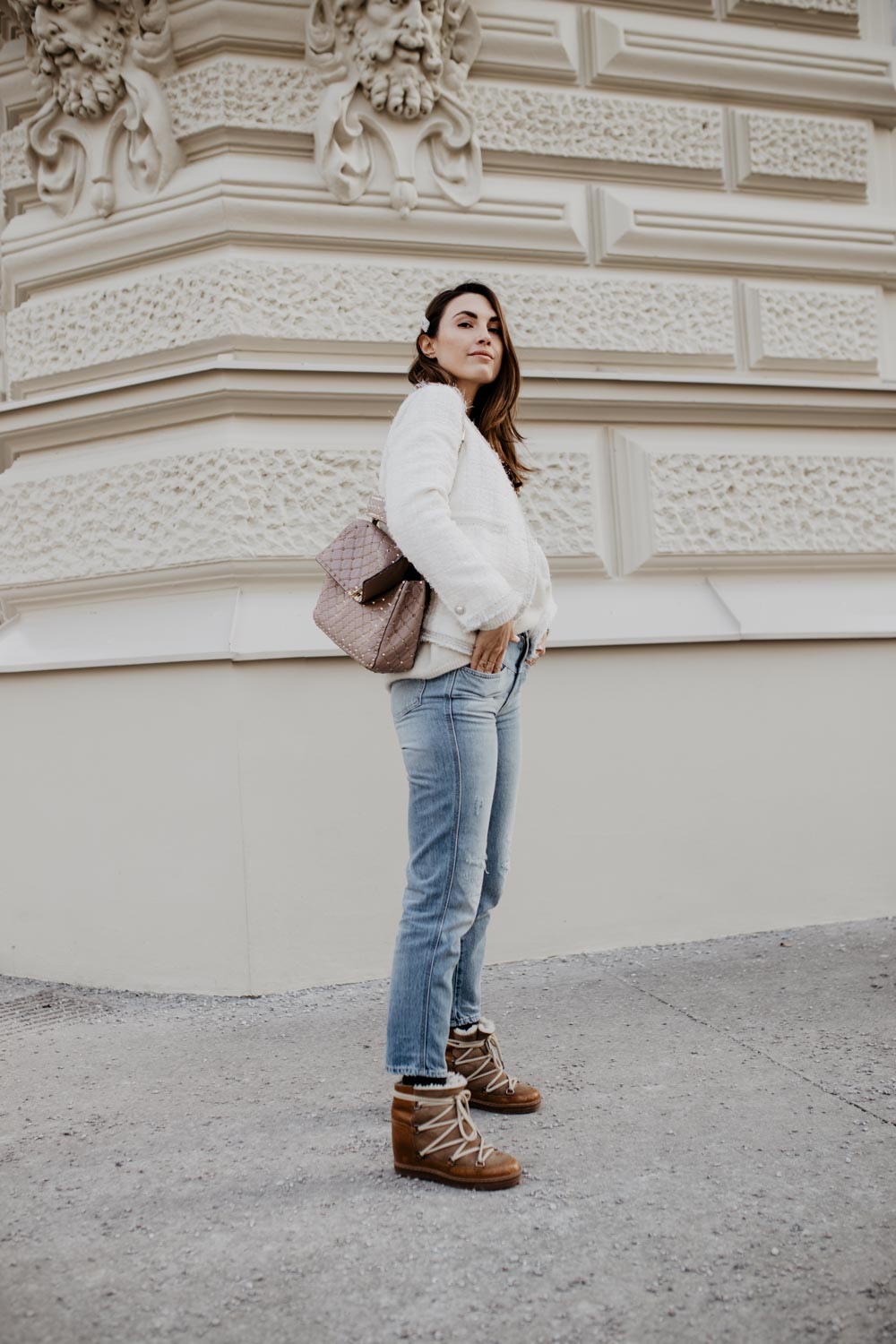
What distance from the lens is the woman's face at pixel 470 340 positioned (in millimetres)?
2521

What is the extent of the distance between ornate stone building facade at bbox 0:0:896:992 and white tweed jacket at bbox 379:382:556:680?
1275 millimetres

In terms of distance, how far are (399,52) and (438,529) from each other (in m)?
2.34

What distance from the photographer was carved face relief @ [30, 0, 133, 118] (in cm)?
382

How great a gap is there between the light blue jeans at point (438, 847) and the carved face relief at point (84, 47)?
2599 mm

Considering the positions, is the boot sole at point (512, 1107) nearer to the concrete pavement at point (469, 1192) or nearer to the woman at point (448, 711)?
the concrete pavement at point (469, 1192)

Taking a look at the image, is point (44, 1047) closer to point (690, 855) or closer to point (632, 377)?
point (690, 855)

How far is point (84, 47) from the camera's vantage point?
12.6 feet

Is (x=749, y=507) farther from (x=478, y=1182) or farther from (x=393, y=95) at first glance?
(x=478, y=1182)

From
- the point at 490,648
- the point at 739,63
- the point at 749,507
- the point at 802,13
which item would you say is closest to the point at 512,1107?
the point at 490,648

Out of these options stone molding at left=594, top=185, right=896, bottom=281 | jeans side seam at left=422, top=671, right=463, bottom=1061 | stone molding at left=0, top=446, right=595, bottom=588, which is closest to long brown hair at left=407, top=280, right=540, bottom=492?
jeans side seam at left=422, top=671, right=463, bottom=1061

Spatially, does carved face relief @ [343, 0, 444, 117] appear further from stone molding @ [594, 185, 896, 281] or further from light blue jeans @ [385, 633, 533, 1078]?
light blue jeans @ [385, 633, 533, 1078]

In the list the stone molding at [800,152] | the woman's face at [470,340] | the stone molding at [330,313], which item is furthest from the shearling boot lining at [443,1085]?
the stone molding at [800,152]

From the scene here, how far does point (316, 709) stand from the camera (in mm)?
3594

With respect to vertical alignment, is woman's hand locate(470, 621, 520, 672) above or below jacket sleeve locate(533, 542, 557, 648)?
below
